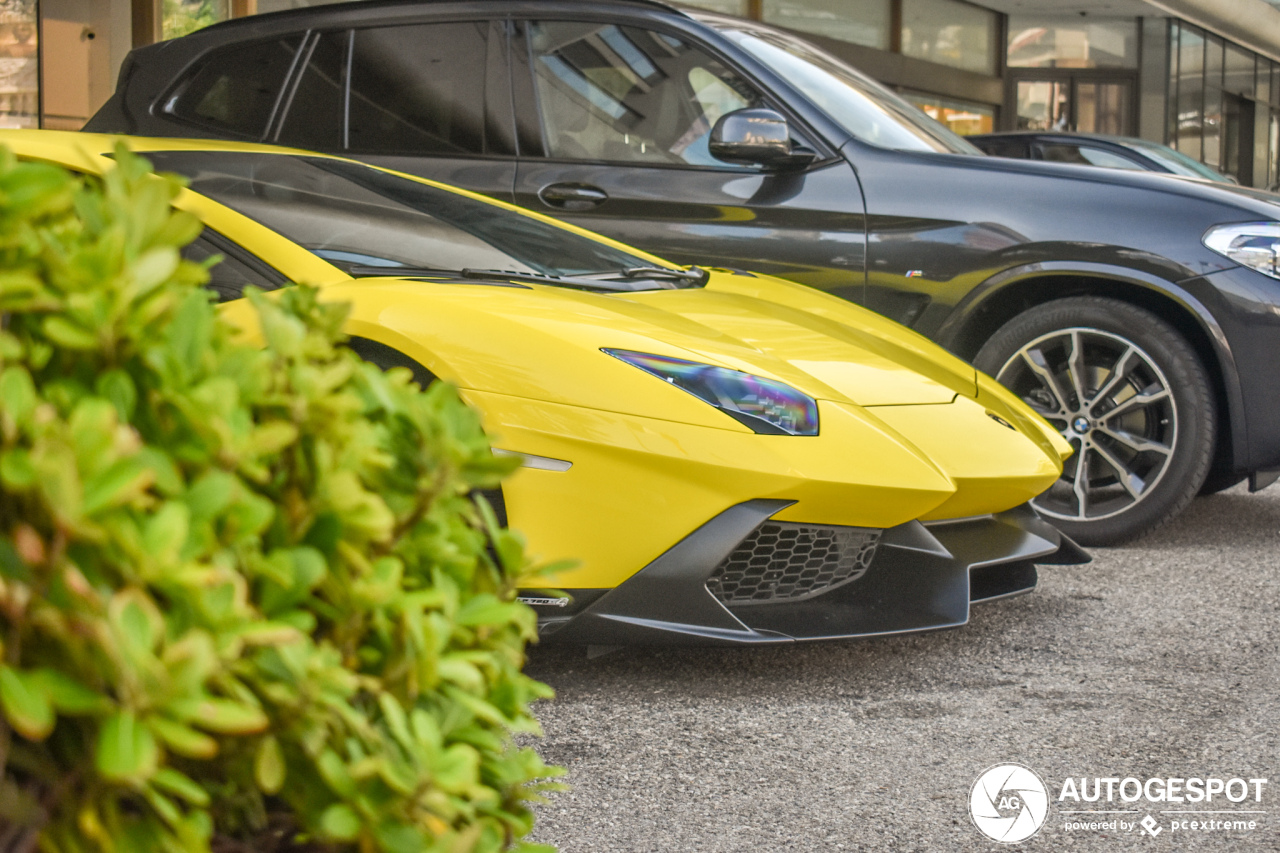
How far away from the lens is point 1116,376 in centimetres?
403

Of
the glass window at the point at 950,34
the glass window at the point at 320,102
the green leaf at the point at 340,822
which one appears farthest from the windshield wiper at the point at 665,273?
the glass window at the point at 950,34

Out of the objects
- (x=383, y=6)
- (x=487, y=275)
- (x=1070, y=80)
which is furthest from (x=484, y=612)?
(x=1070, y=80)

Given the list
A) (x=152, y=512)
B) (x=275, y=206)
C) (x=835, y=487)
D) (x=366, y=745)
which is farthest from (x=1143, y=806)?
(x=275, y=206)

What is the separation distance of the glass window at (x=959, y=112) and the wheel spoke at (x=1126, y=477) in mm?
14786

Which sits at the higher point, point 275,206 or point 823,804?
point 275,206

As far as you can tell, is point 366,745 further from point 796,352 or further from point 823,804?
point 796,352

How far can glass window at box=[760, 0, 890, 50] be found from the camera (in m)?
15.6

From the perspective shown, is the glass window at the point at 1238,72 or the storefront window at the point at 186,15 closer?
the storefront window at the point at 186,15

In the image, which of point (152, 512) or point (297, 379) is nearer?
point (152, 512)

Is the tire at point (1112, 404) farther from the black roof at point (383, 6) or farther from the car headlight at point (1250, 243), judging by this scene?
the black roof at point (383, 6)

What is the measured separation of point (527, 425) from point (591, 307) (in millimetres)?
351

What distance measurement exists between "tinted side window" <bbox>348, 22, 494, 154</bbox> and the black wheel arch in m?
1.80

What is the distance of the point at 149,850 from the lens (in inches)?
32.6

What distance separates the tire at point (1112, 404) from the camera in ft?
13.0
